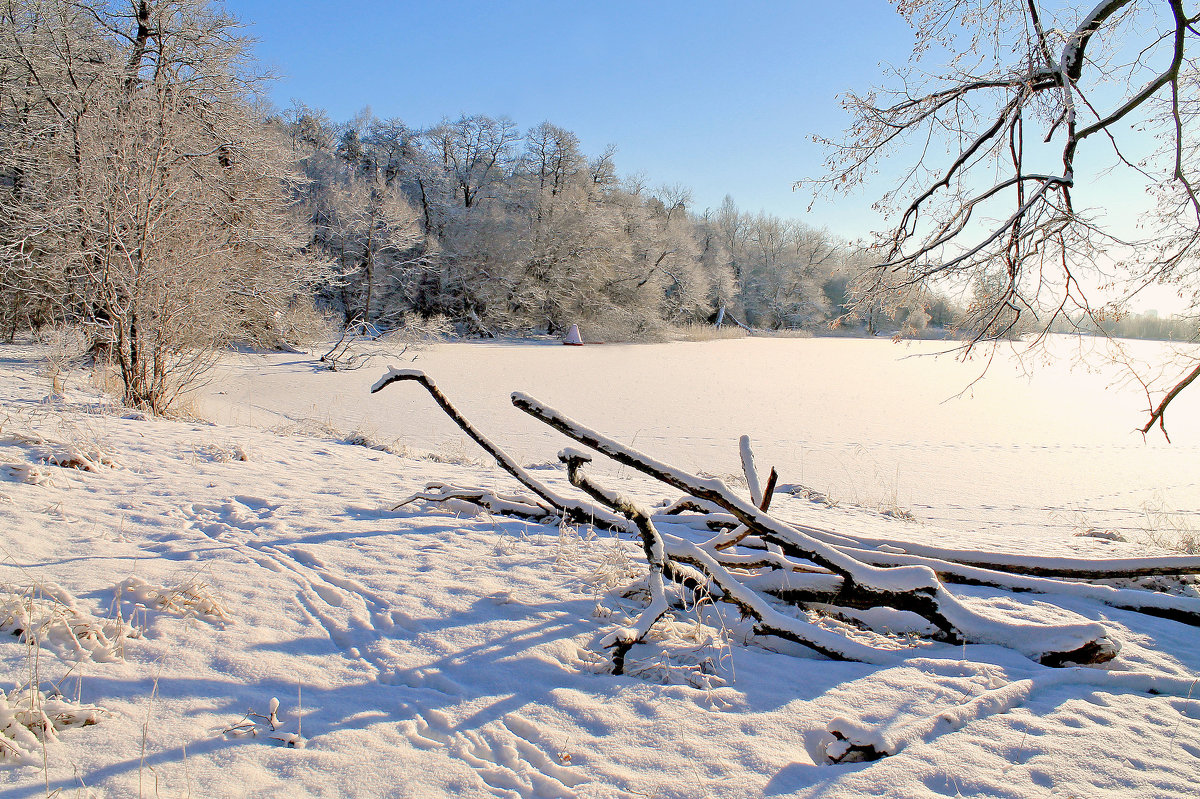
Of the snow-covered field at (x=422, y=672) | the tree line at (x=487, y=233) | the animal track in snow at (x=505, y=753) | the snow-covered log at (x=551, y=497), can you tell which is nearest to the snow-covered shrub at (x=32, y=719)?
the snow-covered field at (x=422, y=672)

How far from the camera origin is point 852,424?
466 inches

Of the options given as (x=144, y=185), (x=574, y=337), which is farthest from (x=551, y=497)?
(x=574, y=337)

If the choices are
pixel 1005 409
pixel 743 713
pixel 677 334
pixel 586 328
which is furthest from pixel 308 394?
pixel 677 334

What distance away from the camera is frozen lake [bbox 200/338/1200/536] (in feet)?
22.9

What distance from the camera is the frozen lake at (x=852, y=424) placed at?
6.97 metres

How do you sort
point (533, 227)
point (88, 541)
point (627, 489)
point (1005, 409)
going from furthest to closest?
1. point (533, 227)
2. point (1005, 409)
3. point (627, 489)
4. point (88, 541)

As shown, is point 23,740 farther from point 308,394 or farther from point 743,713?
point 308,394

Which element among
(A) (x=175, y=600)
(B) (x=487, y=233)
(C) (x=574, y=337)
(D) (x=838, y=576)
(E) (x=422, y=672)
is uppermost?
(B) (x=487, y=233)

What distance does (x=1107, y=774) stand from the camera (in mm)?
1584

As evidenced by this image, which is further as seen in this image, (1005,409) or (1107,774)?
(1005,409)

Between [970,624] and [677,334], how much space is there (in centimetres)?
3680

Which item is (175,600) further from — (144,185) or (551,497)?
(144,185)

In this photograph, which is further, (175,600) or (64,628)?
(175,600)

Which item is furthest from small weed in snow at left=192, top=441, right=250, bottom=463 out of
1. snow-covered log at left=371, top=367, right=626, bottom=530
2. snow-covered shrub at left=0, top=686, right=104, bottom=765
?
snow-covered shrub at left=0, top=686, right=104, bottom=765
